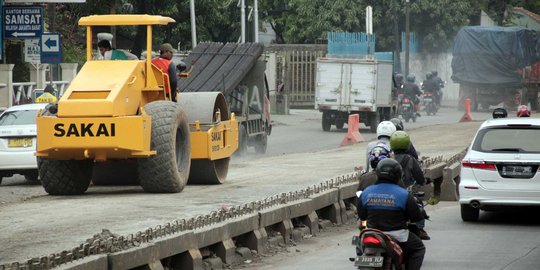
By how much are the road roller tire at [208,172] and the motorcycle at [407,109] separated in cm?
2559

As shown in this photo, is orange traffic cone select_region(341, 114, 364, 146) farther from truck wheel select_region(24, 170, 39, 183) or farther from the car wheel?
the car wheel

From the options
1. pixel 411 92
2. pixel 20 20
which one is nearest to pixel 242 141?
pixel 20 20

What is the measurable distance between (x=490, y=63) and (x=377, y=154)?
43377 mm

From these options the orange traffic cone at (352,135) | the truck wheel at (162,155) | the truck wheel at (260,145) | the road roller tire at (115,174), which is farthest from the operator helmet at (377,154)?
the orange traffic cone at (352,135)

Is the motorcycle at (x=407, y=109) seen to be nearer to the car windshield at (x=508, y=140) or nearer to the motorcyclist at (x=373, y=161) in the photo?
the car windshield at (x=508, y=140)

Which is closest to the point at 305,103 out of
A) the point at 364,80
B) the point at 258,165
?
the point at 364,80

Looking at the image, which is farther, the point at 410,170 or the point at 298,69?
the point at 298,69

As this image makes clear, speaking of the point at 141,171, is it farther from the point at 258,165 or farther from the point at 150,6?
the point at 150,6

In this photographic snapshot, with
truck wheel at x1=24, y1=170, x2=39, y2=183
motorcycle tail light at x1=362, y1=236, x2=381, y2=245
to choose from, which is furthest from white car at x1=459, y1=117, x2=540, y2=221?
truck wheel at x1=24, y1=170, x2=39, y2=183

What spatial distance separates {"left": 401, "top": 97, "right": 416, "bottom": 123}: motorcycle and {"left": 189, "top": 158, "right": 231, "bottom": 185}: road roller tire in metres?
25.6

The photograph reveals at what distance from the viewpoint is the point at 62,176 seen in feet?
58.0

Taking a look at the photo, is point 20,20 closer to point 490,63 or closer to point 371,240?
point 371,240

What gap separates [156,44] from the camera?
5350 cm

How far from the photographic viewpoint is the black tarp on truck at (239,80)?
2938 centimetres
